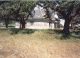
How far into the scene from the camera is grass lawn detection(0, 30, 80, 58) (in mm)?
14850

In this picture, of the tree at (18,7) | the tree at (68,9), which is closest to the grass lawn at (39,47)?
the tree at (18,7)

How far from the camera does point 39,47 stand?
1698 centimetres

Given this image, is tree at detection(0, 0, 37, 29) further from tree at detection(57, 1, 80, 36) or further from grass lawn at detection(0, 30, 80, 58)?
tree at detection(57, 1, 80, 36)

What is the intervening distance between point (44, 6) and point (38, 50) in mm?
8235

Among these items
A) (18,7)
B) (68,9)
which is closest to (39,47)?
(18,7)

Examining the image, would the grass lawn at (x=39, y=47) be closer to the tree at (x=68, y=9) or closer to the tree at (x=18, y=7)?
the tree at (x=18, y=7)

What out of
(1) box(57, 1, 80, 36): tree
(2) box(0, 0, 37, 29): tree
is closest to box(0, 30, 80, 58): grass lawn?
(2) box(0, 0, 37, 29): tree

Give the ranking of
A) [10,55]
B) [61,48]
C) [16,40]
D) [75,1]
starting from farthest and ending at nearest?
[75,1], [16,40], [61,48], [10,55]

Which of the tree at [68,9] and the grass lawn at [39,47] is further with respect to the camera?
the tree at [68,9]

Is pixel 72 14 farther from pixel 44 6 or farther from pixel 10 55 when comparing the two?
pixel 10 55

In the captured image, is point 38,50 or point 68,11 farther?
point 68,11

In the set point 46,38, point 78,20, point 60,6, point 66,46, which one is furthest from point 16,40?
point 78,20

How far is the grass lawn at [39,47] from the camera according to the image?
14.9 metres

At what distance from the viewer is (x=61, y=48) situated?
17281mm
